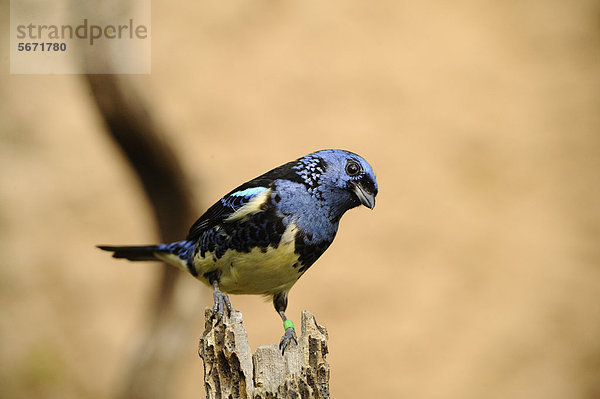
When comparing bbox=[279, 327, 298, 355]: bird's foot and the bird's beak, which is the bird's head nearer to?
the bird's beak

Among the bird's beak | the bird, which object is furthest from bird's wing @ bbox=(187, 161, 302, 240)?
the bird's beak

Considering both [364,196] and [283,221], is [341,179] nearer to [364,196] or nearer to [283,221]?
[364,196]

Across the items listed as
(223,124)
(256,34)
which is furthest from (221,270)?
(256,34)

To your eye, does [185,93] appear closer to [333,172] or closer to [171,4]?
[171,4]

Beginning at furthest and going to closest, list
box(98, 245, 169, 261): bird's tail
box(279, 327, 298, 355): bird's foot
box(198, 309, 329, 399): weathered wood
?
box(98, 245, 169, 261): bird's tail → box(279, 327, 298, 355): bird's foot → box(198, 309, 329, 399): weathered wood

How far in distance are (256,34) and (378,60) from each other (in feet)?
4.50

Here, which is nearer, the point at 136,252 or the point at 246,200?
the point at 246,200

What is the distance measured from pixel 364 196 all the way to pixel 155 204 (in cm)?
217

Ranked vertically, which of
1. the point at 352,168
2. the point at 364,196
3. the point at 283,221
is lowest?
the point at 283,221

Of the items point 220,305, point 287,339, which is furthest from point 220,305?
point 287,339

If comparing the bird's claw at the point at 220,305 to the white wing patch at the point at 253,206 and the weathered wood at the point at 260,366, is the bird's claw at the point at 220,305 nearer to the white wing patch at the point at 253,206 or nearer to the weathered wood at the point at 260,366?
the weathered wood at the point at 260,366

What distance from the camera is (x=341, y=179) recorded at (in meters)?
2.90

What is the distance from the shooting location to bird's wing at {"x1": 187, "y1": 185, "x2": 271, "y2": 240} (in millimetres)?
2932

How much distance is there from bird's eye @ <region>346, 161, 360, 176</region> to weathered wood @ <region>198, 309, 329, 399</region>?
0.69m
